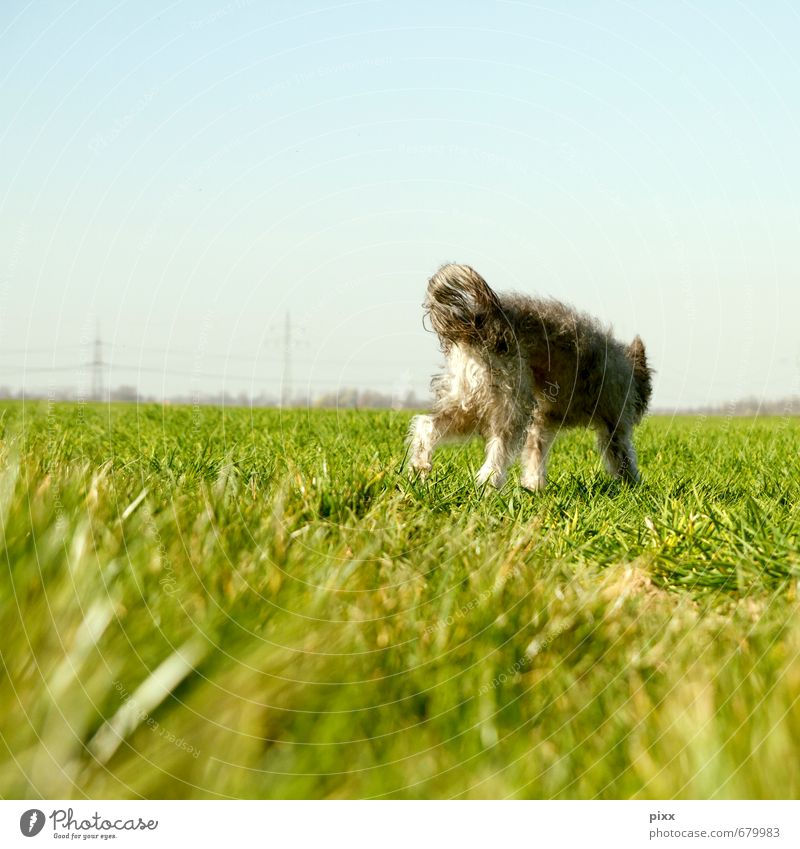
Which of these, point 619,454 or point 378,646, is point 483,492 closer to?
point 378,646

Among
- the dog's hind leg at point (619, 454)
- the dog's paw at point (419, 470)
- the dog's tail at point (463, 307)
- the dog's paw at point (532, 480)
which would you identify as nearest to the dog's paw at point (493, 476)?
the dog's paw at point (419, 470)

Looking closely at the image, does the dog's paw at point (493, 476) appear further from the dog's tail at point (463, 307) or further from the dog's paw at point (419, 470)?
the dog's tail at point (463, 307)

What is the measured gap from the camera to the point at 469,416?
619 cm

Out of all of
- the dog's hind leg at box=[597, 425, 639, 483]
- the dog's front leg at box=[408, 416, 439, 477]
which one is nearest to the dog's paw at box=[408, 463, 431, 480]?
the dog's front leg at box=[408, 416, 439, 477]

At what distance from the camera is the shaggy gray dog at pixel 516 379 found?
19.0 ft

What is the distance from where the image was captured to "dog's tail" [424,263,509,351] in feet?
18.6

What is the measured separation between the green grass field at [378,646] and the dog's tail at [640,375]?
367 centimetres

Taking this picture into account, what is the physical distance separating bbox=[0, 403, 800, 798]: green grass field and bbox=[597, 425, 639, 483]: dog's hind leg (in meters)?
2.67

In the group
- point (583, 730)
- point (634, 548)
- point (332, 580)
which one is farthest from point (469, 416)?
Answer: point (583, 730)

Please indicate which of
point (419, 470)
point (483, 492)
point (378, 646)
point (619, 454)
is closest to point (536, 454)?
point (619, 454)

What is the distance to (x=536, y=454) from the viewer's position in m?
7.05

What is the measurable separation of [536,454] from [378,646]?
463 centimetres

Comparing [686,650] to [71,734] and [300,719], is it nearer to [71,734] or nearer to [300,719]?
[300,719]

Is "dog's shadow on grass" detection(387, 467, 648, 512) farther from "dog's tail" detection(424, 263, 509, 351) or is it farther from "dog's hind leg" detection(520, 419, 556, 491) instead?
"dog's tail" detection(424, 263, 509, 351)
